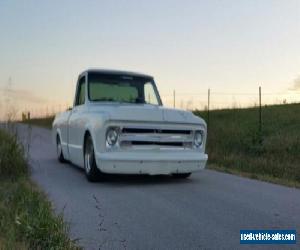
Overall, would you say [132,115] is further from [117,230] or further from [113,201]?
[117,230]

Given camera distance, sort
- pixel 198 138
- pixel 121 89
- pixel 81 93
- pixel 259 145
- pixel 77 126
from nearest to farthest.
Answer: pixel 198 138 < pixel 77 126 < pixel 121 89 < pixel 81 93 < pixel 259 145

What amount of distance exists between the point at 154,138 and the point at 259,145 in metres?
8.29

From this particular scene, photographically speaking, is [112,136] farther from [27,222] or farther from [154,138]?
[27,222]

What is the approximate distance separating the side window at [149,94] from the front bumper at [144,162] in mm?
2267

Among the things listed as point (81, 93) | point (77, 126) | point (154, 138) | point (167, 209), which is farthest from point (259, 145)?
point (167, 209)

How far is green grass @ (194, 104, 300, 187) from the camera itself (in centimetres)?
1146

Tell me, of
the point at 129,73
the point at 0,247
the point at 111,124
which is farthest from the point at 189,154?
the point at 0,247

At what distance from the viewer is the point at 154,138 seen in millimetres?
8320

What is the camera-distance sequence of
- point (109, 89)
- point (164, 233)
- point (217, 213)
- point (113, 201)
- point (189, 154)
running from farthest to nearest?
point (109, 89) < point (189, 154) < point (113, 201) < point (217, 213) < point (164, 233)

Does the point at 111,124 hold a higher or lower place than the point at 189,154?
higher

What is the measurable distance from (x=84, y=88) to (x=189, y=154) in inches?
113

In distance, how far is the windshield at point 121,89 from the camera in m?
10.1

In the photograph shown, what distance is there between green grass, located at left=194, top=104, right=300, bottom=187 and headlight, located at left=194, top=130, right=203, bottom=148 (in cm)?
166

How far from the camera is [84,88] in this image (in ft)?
33.8
